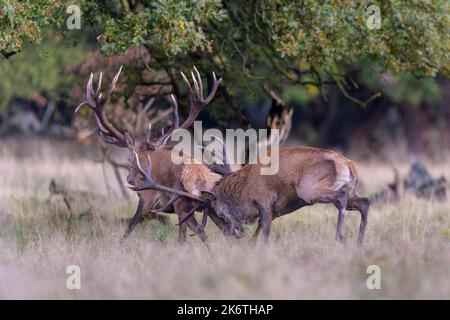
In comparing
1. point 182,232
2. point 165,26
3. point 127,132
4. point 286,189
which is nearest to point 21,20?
point 165,26

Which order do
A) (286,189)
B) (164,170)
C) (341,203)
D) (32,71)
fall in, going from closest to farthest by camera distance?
(341,203), (286,189), (164,170), (32,71)

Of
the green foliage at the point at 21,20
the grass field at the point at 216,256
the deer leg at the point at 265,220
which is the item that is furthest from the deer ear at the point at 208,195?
the green foliage at the point at 21,20

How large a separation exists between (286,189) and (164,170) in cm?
155

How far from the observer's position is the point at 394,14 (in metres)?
11.7

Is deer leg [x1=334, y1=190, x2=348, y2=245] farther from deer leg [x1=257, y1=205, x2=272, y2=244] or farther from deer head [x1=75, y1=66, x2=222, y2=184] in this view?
deer head [x1=75, y1=66, x2=222, y2=184]

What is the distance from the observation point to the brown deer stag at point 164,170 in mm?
10445

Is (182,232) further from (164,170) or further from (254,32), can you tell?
(254,32)

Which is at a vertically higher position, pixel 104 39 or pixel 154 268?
pixel 104 39

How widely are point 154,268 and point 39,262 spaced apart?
1326 millimetres

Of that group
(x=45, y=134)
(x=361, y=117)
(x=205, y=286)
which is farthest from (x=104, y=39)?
(x=361, y=117)

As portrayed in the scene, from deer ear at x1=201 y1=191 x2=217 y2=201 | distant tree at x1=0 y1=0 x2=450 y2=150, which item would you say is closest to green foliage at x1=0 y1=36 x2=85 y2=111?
distant tree at x1=0 y1=0 x2=450 y2=150

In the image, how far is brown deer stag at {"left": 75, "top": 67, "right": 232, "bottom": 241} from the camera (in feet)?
34.3

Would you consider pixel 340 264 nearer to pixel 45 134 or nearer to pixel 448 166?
pixel 448 166

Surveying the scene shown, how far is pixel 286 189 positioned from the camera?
9.84 meters
